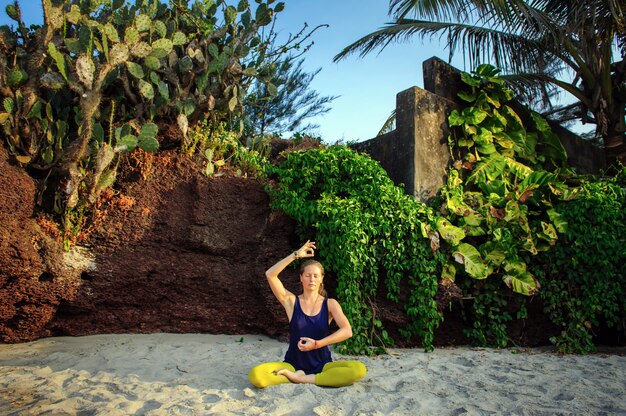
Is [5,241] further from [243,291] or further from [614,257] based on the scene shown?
[614,257]

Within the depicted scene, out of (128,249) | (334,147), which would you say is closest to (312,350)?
(128,249)

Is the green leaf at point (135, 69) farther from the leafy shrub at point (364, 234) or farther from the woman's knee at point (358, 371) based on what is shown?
the woman's knee at point (358, 371)

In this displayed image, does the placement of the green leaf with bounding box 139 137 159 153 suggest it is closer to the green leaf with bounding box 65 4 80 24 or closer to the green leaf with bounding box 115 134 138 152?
the green leaf with bounding box 115 134 138 152

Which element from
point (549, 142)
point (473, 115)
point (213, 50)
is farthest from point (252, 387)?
point (549, 142)

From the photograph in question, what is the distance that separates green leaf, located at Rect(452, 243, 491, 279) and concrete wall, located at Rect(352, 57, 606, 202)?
0.95 metres

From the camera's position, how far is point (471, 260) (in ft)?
16.8

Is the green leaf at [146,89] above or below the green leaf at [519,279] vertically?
above

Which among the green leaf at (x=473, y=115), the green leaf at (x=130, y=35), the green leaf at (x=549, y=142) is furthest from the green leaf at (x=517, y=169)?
the green leaf at (x=130, y=35)

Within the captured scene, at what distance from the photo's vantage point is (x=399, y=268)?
4871 mm

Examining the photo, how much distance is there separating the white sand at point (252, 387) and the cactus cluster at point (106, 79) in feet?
4.72

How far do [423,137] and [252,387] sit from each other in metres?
3.88

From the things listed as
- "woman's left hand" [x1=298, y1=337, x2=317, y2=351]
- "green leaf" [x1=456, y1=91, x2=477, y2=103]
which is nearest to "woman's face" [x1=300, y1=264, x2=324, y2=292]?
"woman's left hand" [x1=298, y1=337, x2=317, y2=351]

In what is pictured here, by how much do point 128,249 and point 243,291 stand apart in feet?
4.01

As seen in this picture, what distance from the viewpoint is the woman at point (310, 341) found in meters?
3.50
